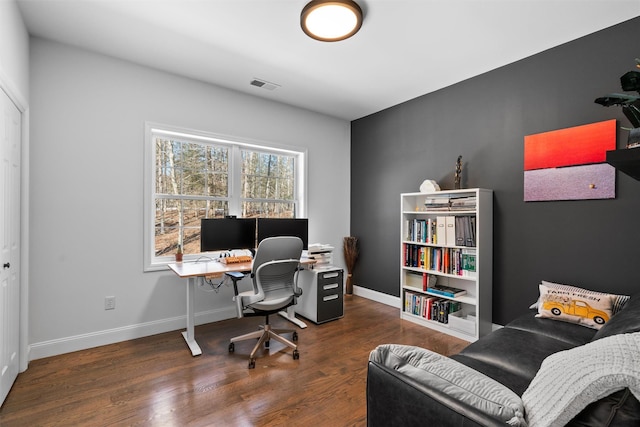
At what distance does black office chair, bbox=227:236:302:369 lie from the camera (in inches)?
104

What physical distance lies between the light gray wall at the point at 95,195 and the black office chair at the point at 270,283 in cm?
110

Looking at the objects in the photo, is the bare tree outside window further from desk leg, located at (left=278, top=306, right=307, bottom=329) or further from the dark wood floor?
desk leg, located at (left=278, top=306, right=307, bottom=329)

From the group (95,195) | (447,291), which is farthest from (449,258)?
(95,195)

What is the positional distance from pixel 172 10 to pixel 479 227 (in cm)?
329

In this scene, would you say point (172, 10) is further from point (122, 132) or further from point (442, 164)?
point (442, 164)

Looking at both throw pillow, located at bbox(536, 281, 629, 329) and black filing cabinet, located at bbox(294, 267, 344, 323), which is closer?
throw pillow, located at bbox(536, 281, 629, 329)

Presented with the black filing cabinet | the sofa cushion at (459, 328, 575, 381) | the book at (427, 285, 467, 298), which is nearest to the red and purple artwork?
the book at (427, 285, 467, 298)

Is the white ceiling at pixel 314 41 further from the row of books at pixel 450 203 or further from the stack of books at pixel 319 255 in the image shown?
the stack of books at pixel 319 255

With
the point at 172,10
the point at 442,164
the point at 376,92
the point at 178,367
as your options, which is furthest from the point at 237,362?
the point at 376,92

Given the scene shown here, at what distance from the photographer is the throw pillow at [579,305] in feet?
7.45

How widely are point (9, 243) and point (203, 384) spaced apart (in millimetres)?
1738

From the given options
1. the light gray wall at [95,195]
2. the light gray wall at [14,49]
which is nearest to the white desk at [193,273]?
the light gray wall at [95,195]

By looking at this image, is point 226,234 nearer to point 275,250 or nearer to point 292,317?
point 275,250

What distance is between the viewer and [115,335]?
2990mm
